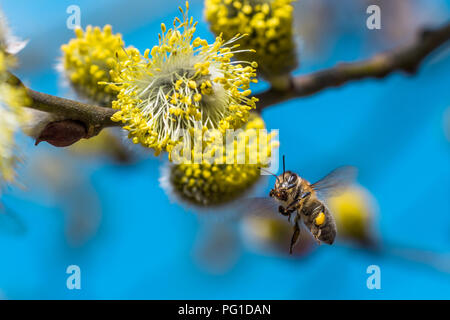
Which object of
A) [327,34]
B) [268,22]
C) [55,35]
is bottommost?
[268,22]

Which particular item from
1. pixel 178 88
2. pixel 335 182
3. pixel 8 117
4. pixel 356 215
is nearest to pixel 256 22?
pixel 178 88

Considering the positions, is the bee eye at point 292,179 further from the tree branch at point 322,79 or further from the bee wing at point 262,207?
the tree branch at point 322,79

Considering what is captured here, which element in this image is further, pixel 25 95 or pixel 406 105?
pixel 406 105

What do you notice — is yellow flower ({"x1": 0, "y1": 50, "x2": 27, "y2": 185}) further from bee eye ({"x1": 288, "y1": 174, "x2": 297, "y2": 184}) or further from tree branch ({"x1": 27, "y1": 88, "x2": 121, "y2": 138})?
bee eye ({"x1": 288, "y1": 174, "x2": 297, "y2": 184})

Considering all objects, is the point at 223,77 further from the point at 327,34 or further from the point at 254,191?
the point at 327,34

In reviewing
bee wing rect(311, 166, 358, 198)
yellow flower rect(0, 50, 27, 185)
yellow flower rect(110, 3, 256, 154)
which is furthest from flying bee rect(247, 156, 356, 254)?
yellow flower rect(0, 50, 27, 185)

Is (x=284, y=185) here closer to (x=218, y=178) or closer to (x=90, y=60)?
(x=218, y=178)

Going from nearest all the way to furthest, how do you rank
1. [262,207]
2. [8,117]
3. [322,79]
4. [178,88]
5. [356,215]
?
[8,117] < [178,88] < [262,207] < [322,79] < [356,215]

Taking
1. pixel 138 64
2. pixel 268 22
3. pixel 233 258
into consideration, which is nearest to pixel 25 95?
pixel 138 64
